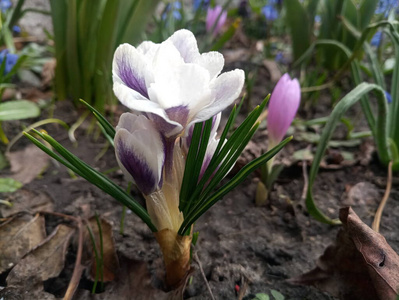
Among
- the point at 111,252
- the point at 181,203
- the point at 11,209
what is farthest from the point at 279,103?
the point at 11,209

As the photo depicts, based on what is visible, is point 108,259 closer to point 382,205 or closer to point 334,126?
point 334,126

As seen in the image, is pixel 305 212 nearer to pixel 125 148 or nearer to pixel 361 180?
pixel 361 180

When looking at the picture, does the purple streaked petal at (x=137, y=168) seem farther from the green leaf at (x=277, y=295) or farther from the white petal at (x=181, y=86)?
the green leaf at (x=277, y=295)

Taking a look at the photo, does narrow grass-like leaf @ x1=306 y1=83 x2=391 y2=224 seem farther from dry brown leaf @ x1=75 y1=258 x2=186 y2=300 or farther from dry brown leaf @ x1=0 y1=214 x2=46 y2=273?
dry brown leaf @ x1=0 y1=214 x2=46 y2=273

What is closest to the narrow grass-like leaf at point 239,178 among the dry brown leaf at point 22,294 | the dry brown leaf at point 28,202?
the dry brown leaf at point 22,294

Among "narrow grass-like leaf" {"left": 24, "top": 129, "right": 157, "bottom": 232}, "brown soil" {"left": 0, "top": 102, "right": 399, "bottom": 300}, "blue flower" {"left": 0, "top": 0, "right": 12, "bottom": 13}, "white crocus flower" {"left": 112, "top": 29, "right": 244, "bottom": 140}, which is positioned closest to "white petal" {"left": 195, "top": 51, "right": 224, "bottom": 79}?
"white crocus flower" {"left": 112, "top": 29, "right": 244, "bottom": 140}

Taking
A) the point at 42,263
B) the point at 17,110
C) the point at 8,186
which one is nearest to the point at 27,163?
the point at 17,110
